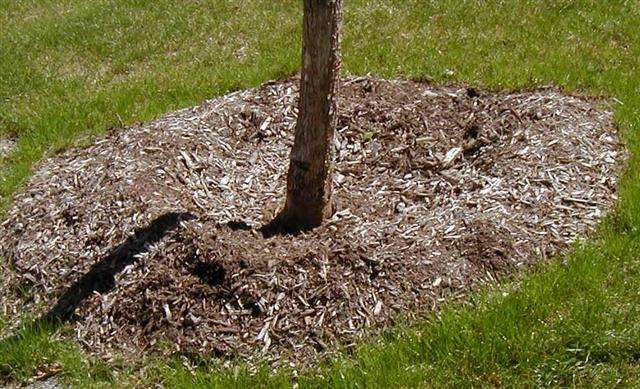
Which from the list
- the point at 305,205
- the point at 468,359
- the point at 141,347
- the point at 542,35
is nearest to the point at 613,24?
the point at 542,35

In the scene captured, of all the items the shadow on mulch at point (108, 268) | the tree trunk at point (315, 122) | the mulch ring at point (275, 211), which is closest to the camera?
the mulch ring at point (275, 211)

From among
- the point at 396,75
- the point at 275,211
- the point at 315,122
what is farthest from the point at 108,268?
the point at 396,75

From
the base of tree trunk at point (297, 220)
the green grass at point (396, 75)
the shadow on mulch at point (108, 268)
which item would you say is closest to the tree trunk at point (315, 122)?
the base of tree trunk at point (297, 220)

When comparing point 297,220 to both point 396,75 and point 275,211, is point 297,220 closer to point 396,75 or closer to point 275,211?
point 275,211

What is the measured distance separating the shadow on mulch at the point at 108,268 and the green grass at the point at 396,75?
0.24 metres

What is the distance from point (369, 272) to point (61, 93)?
570 cm

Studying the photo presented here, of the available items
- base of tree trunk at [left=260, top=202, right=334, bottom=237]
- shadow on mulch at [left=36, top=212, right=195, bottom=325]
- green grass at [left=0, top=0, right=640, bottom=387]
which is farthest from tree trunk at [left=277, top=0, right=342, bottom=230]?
green grass at [left=0, top=0, right=640, bottom=387]

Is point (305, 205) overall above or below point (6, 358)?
above

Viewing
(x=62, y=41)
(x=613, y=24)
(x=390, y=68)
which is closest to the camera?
(x=390, y=68)

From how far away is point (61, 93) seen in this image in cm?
980

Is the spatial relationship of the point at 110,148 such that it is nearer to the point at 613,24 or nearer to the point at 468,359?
the point at 468,359

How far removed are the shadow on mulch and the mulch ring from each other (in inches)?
0.6

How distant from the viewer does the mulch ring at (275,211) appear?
17.6 ft

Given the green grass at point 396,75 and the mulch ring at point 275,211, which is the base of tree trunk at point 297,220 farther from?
the green grass at point 396,75
